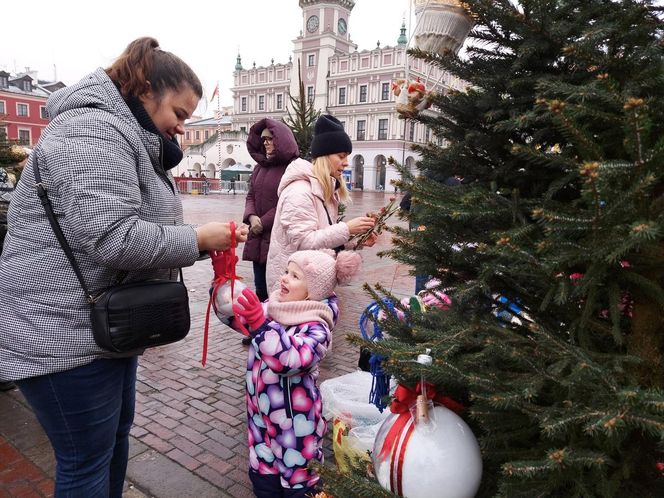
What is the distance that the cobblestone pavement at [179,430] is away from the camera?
2676 mm

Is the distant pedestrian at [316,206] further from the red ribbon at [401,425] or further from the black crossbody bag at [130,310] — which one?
the red ribbon at [401,425]

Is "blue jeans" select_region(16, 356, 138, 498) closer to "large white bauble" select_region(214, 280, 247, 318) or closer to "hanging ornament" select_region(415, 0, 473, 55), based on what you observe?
"large white bauble" select_region(214, 280, 247, 318)

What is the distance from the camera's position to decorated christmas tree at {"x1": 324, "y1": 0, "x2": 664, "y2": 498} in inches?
36.9

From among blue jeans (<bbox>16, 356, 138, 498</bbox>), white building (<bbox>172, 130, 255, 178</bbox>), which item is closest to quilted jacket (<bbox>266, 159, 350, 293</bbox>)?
blue jeans (<bbox>16, 356, 138, 498</bbox>)

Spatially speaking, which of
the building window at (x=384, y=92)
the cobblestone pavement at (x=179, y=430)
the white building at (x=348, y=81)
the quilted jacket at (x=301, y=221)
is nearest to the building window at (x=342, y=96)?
the white building at (x=348, y=81)

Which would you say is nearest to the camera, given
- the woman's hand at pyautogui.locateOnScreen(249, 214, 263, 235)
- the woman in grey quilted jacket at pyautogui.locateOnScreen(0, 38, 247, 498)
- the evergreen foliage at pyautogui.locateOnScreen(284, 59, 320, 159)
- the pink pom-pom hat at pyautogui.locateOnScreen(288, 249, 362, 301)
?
the woman in grey quilted jacket at pyautogui.locateOnScreen(0, 38, 247, 498)

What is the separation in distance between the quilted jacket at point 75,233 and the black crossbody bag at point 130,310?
0.02m

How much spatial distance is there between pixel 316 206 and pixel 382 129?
47.6 meters

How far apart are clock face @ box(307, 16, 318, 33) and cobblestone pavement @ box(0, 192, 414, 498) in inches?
2120

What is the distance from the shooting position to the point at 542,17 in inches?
46.3

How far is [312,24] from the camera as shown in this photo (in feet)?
174

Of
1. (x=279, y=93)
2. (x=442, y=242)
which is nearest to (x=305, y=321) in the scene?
(x=442, y=242)

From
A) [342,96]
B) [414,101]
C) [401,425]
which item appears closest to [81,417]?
[401,425]

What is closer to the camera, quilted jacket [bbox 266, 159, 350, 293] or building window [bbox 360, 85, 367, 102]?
quilted jacket [bbox 266, 159, 350, 293]
